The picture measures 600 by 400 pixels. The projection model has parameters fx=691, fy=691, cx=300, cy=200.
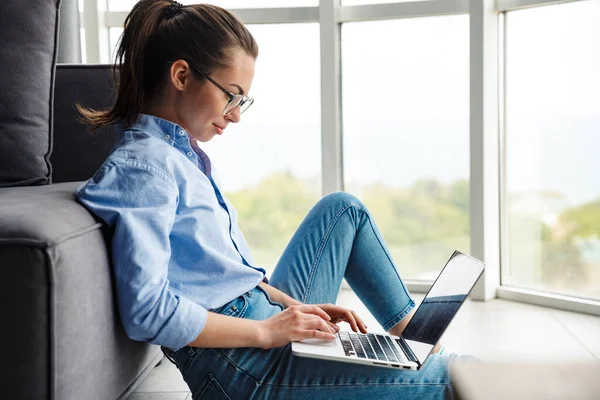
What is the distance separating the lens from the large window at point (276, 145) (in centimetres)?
274

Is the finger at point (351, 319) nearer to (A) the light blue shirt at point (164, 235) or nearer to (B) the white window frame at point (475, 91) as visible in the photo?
(A) the light blue shirt at point (164, 235)

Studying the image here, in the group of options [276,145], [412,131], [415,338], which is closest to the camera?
[415,338]

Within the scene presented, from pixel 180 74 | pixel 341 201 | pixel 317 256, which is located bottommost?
pixel 317 256

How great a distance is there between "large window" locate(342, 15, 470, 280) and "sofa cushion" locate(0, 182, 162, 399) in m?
1.87

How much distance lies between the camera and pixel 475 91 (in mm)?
2445

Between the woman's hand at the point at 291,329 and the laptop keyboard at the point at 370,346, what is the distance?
42mm

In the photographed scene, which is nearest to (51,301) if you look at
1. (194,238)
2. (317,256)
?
(194,238)

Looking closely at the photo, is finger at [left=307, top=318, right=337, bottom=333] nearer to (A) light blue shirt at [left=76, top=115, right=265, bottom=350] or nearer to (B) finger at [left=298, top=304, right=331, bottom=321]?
(B) finger at [left=298, top=304, right=331, bottom=321]

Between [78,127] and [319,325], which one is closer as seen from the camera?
[319,325]

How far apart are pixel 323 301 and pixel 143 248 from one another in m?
0.58

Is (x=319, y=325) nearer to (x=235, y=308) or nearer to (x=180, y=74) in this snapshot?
(x=235, y=308)

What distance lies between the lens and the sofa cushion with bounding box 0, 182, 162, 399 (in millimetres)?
824

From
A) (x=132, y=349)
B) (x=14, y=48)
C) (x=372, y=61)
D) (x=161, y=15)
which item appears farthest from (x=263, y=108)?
(x=132, y=349)

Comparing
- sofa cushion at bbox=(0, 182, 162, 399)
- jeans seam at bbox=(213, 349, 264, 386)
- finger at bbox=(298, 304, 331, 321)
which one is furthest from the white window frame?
sofa cushion at bbox=(0, 182, 162, 399)
